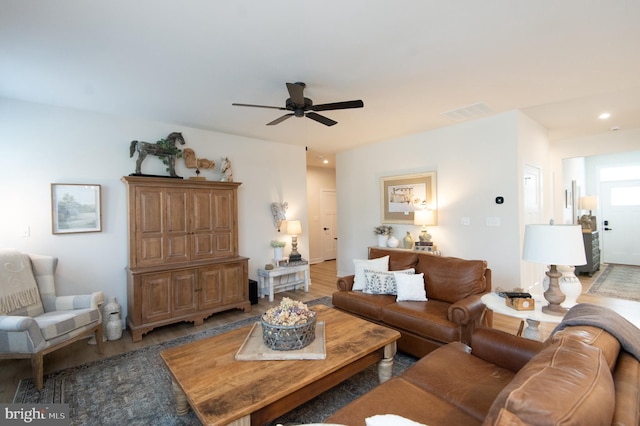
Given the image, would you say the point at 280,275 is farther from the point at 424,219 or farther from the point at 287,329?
the point at 287,329

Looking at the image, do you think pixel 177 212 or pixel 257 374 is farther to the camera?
pixel 177 212

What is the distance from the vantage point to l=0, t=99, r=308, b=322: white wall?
310cm

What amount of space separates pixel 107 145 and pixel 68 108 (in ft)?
1.72

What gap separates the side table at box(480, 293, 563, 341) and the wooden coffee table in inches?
34.2

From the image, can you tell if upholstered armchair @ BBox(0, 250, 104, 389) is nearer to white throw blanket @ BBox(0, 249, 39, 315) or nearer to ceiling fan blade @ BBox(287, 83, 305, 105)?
white throw blanket @ BBox(0, 249, 39, 315)

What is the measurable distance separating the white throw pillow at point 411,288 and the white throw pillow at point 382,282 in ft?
0.45

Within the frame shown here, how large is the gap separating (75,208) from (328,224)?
5.79 metres

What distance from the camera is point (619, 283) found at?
5.16 m

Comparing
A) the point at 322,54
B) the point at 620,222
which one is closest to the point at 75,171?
the point at 322,54

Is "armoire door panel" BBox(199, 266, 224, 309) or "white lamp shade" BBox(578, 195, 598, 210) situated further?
"white lamp shade" BBox(578, 195, 598, 210)

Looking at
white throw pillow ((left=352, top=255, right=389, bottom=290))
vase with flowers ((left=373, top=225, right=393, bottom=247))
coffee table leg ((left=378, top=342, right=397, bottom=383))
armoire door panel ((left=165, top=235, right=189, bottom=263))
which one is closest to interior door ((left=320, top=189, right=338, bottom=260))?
vase with flowers ((left=373, top=225, right=393, bottom=247))

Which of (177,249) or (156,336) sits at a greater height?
(177,249)

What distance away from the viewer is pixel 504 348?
5.72ft

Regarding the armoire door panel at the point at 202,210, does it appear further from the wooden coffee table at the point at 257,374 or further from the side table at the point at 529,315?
the side table at the point at 529,315
